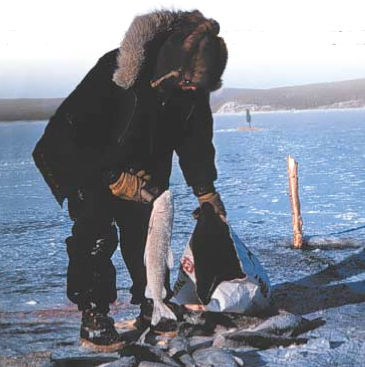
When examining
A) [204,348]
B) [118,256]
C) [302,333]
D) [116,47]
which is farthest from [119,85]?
[118,256]

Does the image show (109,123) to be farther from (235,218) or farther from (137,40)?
(235,218)

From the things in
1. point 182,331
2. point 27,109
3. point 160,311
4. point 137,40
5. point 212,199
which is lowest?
point 182,331

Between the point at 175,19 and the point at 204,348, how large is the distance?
174 centimetres

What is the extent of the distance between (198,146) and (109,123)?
1.99ft

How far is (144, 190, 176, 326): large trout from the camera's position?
3.81m

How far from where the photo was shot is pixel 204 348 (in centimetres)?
370

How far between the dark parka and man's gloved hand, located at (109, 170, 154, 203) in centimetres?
4

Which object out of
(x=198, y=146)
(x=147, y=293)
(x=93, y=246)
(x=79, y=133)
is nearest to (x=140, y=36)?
(x=79, y=133)

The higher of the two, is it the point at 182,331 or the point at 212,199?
the point at 212,199

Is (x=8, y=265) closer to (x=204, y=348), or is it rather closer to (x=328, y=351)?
(x=204, y=348)

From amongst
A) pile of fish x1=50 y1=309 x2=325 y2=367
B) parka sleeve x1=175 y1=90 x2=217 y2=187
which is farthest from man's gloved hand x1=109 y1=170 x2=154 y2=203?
pile of fish x1=50 y1=309 x2=325 y2=367

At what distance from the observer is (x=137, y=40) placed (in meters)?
3.62

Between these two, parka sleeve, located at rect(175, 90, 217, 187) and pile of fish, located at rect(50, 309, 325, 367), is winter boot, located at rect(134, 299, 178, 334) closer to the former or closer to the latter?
pile of fish, located at rect(50, 309, 325, 367)

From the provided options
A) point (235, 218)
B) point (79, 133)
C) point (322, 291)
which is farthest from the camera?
point (235, 218)
